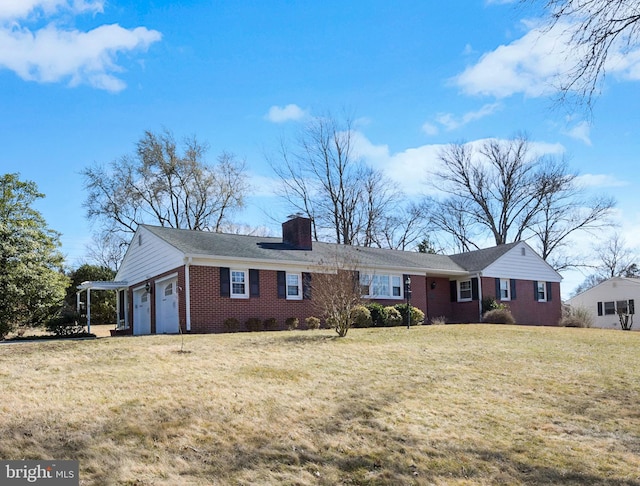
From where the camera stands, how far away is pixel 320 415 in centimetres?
893

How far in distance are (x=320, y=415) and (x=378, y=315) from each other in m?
14.6

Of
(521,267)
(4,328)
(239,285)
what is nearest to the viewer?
(4,328)

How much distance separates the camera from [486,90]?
10773mm

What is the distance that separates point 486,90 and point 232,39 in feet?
19.4

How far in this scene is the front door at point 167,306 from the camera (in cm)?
2142

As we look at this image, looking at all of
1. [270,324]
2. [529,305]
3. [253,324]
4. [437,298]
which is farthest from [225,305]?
[529,305]

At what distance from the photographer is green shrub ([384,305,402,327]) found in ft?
77.2

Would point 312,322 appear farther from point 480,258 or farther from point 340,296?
point 480,258

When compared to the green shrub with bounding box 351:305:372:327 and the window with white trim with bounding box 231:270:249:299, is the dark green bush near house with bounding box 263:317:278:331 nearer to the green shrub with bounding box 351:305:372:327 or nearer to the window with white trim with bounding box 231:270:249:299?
the window with white trim with bounding box 231:270:249:299

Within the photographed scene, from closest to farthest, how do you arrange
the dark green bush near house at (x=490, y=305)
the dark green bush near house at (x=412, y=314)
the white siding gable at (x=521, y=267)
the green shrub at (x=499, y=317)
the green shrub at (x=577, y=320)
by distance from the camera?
1. the dark green bush near house at (x=412, y=314)
2. the green shrub at (x=499, y=317)
3. the dark green bush near house at (x=490, y=305)
4. the green shrub at (x=577, y=320)
5. the white siding gable at (x=521, y=267)

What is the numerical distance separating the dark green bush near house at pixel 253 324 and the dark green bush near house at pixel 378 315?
14.7 ft

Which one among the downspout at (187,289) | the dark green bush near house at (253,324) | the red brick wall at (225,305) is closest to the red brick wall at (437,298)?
the red brick wall at (225,305)

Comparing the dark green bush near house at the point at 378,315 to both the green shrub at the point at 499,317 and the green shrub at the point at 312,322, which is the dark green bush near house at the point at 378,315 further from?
the green shrub at the point at 499,317

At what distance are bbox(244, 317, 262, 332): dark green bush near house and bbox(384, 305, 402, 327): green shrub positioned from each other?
534 centimetres
